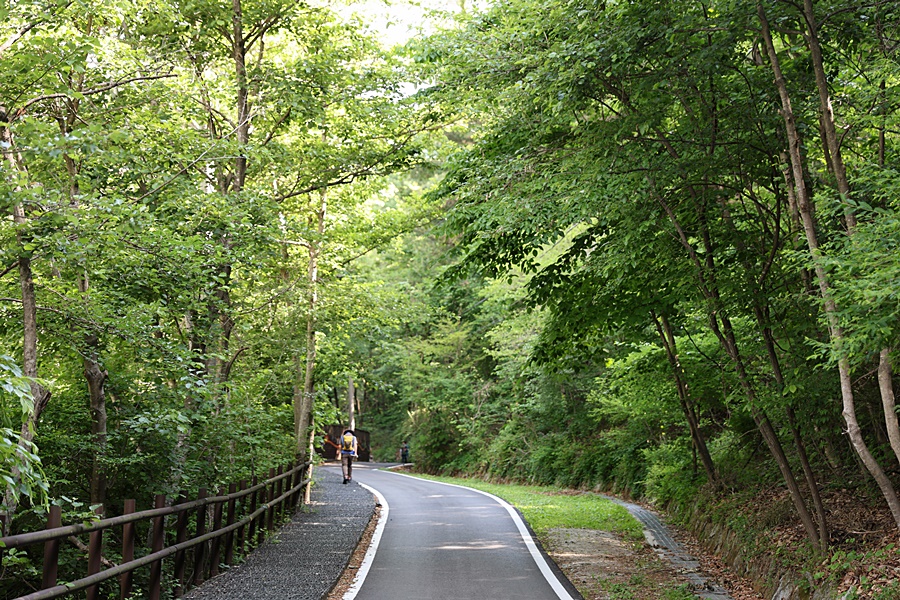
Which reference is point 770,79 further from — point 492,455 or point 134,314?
point 492,455

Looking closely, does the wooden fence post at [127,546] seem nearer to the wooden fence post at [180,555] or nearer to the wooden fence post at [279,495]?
the wooden fence post at [180,555]

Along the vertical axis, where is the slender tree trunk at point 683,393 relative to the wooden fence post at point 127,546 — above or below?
above

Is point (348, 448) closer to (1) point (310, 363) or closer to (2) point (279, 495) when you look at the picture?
(1) point (310, 363)

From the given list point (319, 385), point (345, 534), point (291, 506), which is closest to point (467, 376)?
point (319, 385)

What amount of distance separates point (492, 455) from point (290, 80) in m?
21.3

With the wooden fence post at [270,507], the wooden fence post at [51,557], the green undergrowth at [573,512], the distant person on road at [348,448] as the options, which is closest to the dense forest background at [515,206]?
the wooden fence post at [51,557]

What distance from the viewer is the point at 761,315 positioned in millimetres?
7926

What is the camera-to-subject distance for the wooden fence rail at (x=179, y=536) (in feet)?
17.2

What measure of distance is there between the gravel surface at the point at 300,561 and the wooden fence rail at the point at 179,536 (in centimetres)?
32

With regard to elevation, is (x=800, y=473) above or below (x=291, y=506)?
above

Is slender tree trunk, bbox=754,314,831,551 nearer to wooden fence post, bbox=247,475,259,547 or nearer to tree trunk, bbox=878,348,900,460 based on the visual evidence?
tree trunk, bbox=878,348,900,460

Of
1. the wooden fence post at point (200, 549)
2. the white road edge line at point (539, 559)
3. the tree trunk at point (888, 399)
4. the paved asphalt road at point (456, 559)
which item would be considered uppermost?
the tree trunk at point (888, 399)

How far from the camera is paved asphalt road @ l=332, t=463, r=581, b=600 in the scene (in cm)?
843

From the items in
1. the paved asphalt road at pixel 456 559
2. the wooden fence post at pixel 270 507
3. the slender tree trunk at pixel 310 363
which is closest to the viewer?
the paved asphalt road at pixel 456 559
